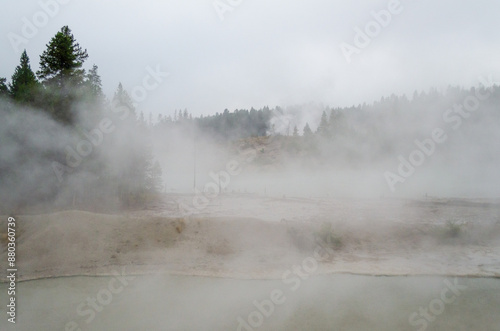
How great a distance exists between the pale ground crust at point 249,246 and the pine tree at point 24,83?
6317mm

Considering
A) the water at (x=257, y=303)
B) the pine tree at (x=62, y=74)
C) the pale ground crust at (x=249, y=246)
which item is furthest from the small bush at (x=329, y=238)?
the pine tree at (x=62, y=74)

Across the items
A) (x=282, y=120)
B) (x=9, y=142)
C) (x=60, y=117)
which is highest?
(x=282, y=120)

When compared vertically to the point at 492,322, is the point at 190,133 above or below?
above

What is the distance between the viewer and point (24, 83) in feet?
53.6

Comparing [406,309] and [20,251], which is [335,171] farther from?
[20,251]

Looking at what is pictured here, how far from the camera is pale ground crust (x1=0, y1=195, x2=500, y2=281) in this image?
8555mm

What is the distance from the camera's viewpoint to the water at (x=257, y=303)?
5906 millimetres

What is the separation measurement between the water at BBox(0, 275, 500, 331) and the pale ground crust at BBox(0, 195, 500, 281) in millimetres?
527

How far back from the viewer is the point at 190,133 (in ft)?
128

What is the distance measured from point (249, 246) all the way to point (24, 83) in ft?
52.3

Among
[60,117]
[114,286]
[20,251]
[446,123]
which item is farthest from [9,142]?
[446,123]

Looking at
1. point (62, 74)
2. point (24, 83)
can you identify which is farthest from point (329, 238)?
point (24, 83)

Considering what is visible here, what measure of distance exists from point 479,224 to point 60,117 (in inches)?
718

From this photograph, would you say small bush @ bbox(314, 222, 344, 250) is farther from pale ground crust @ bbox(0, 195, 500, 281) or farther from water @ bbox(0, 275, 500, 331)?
water @ bbox(0, 275, 500, 331)
